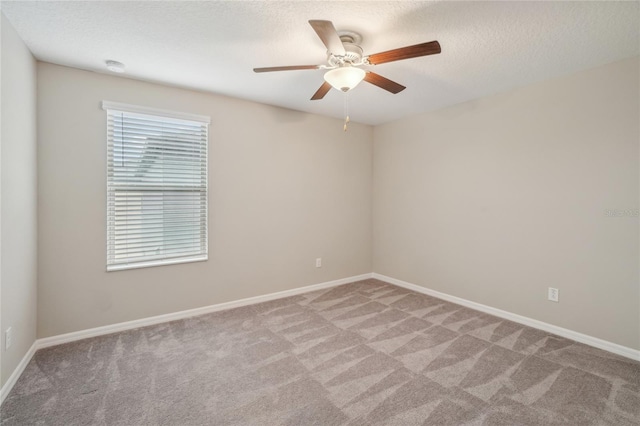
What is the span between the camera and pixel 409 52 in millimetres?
1858

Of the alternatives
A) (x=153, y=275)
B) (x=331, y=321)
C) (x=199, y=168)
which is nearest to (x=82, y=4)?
(x=199, y=168)

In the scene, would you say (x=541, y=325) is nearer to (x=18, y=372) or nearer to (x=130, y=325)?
(x=130, y=325)

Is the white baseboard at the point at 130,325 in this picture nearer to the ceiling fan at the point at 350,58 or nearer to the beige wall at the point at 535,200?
the beige wall at the point at 535,200

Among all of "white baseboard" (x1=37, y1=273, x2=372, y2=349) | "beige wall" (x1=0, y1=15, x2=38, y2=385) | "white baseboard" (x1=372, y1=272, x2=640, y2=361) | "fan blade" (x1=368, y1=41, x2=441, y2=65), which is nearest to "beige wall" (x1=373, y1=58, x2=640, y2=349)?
"white baseboard" (x1=372, y1=272, x2=640, y2=361)

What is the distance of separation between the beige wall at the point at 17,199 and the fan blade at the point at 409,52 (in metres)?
2.39

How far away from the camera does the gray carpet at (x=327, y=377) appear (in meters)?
1.84

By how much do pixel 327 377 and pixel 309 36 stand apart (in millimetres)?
2452

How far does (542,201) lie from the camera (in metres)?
3.02

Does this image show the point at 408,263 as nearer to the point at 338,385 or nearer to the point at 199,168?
the point at 338,385

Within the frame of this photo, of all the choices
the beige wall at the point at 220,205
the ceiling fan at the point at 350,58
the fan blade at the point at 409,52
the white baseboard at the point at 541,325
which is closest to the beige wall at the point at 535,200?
the white baseboard at the point at 541,325

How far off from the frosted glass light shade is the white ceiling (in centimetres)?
29

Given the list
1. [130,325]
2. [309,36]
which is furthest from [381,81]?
[130,325]

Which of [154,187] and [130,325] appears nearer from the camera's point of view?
[130,325]

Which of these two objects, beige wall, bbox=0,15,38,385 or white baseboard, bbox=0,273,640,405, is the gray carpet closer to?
white baseboard, bbox=0,273,640,405
